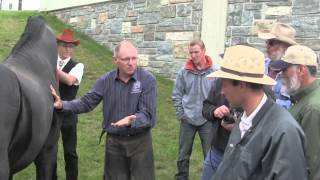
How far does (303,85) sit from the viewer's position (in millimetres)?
3600

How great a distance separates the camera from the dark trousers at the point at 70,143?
6375 millimetres

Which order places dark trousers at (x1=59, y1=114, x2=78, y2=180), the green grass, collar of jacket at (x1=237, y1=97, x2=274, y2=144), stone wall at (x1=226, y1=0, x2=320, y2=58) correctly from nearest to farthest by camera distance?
collar of jacket at (x1=237, y1=97, x2=274, y2=144) → dark trousers at (x1=59, y1=114, x2=78, y2=180) → the green grass → stone wall at (x1=226, y1=0, x2=320, y2=58)

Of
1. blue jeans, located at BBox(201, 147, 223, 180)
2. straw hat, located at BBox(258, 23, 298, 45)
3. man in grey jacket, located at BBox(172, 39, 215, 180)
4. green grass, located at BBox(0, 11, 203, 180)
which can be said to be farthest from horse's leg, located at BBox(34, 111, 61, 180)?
straw hat, located at BBox(258, 23, 298, 45)

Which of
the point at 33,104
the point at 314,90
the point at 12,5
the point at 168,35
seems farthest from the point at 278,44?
the point at 12,5

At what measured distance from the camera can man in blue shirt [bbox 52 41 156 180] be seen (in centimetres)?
529

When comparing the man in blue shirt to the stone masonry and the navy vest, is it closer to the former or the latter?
the navy vest

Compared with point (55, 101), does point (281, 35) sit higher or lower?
higher

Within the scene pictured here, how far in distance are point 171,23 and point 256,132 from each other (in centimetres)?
944

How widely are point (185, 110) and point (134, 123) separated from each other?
156 centimetres

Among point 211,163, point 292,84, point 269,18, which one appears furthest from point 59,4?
point 292,84

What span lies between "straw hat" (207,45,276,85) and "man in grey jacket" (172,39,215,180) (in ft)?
10.7

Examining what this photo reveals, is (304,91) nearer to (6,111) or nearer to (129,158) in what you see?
(6,111)

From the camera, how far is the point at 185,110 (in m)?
6.63

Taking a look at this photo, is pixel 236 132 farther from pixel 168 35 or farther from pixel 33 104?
pixel 168 35
